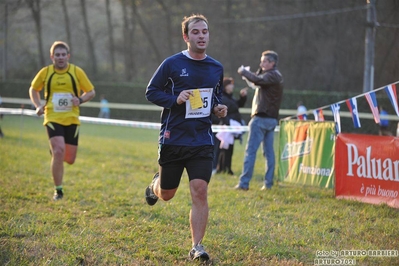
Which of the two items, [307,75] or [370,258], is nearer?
[370,258]

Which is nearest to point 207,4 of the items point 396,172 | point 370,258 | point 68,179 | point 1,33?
point 1,33

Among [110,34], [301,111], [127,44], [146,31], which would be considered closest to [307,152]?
[301,111]

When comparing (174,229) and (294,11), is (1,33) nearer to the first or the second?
(294,11)

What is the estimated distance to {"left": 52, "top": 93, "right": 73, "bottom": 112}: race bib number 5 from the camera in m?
7.78

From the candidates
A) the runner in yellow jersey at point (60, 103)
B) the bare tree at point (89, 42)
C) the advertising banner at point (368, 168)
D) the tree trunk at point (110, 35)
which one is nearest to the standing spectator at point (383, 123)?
the advertising banner at point (368, 168)

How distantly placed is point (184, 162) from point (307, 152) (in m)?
4.43

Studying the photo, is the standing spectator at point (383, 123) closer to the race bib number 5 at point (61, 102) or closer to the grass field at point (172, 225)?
the grass field at point (172, 225)

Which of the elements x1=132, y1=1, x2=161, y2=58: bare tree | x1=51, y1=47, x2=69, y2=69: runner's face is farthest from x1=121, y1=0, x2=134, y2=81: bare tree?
x1=51, y1=47, x2=69, y2=69: runner's face

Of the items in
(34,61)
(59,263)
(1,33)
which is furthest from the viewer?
(34,61)

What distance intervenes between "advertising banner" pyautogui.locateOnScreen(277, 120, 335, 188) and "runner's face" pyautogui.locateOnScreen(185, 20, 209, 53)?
Answer: 4.12 metres

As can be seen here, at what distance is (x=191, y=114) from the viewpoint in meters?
4.93

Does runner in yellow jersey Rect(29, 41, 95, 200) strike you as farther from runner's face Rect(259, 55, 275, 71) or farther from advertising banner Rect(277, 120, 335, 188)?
advertising banner Rect(277, 120, 335, 188)

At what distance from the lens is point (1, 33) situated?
44.7m

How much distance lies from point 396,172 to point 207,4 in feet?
108
